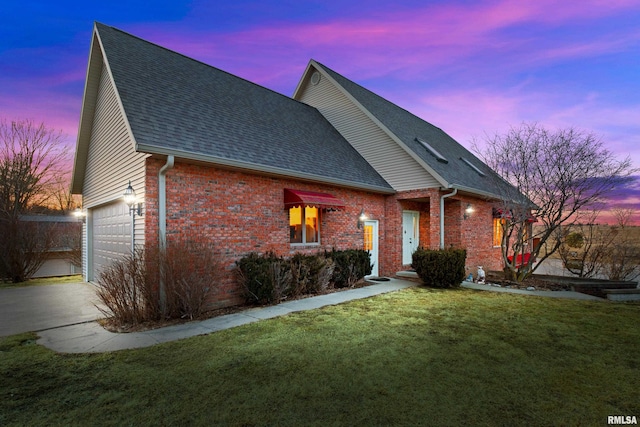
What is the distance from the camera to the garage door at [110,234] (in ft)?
27.6

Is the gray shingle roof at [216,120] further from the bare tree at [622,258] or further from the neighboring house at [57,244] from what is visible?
the neighboring house at [57,244]

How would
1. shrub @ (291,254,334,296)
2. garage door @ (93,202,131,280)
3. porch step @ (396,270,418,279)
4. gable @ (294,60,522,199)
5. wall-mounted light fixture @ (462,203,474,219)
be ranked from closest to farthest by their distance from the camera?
garage door @ (93,202,131,280)
shrub @ (291,254,334,296)
gable @ (294,60,522,199)
porch step @ (396,270,418,279)
wall-mounted light fixture @ (462,203,474,219)

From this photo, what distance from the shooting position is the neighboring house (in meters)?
14.6

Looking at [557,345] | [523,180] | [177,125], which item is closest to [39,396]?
[177,125]

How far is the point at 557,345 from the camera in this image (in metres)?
5.14

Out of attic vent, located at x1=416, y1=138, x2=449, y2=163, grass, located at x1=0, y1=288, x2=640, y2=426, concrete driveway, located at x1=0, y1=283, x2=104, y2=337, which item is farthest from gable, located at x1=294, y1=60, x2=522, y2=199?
concrete driveway, located at x1=0, y1=283, x2=104, y2=337

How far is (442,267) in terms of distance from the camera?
10398mm

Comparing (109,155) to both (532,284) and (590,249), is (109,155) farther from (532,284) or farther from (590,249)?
(590,249)

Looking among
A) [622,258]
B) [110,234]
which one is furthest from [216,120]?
[622,258]

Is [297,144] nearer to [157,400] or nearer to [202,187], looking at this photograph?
[202,187]

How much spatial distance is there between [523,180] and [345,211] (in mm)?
6640

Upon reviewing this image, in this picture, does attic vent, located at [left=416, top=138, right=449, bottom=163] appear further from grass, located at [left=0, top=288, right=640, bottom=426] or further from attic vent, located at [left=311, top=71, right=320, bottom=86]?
grass, located at [left=0, top=288, right=640, bottom=426]

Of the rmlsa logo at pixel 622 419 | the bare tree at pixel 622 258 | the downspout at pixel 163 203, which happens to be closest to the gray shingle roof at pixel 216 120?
the downspout at pixel 163 203

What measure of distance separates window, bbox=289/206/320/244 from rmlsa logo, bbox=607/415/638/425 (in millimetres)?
7728
